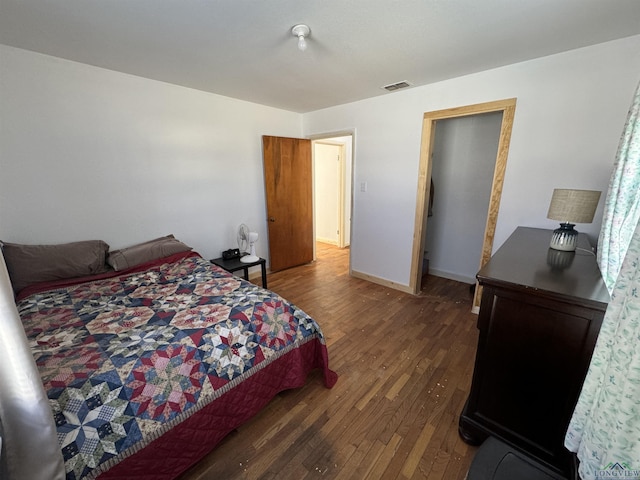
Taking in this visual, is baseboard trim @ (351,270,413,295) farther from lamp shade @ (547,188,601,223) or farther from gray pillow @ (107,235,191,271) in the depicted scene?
gray pillow @ (107,235,191,271)

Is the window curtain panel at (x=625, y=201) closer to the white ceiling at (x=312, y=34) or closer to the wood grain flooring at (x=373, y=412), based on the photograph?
the white ceiling at (x=312, y=34)

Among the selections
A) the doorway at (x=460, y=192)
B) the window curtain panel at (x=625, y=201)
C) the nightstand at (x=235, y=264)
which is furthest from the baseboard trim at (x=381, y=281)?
the window curtain panel at (x=625, y=201)

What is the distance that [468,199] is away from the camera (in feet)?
11.4

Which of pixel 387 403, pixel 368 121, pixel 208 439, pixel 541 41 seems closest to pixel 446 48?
pixel 541 41

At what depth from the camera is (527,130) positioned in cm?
226

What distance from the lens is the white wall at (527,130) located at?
1.93 meters

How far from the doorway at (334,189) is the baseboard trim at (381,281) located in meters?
1.48

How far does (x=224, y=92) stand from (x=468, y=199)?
3.35 meters

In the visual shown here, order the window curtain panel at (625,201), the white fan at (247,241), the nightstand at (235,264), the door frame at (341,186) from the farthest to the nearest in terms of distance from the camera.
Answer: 1. the door frame at (341,186)
2. the white fan at (247,241)
3. the nightstand at (235,264)
4. the window curtain panel at (625,201)

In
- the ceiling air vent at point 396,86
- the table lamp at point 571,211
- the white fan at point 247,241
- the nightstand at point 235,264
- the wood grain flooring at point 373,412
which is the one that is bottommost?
the wood grain flooring at point 373,412

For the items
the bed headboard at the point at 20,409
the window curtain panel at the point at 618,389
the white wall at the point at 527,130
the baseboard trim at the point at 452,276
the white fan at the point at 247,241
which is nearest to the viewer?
the window curtain panel at the point at 618,389

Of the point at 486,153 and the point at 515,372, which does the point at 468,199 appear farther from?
the point at 515,372

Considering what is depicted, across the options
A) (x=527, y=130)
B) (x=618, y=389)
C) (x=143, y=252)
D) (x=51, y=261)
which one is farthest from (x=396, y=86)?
(x=51, y=261)

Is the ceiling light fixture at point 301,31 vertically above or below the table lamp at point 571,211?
above
